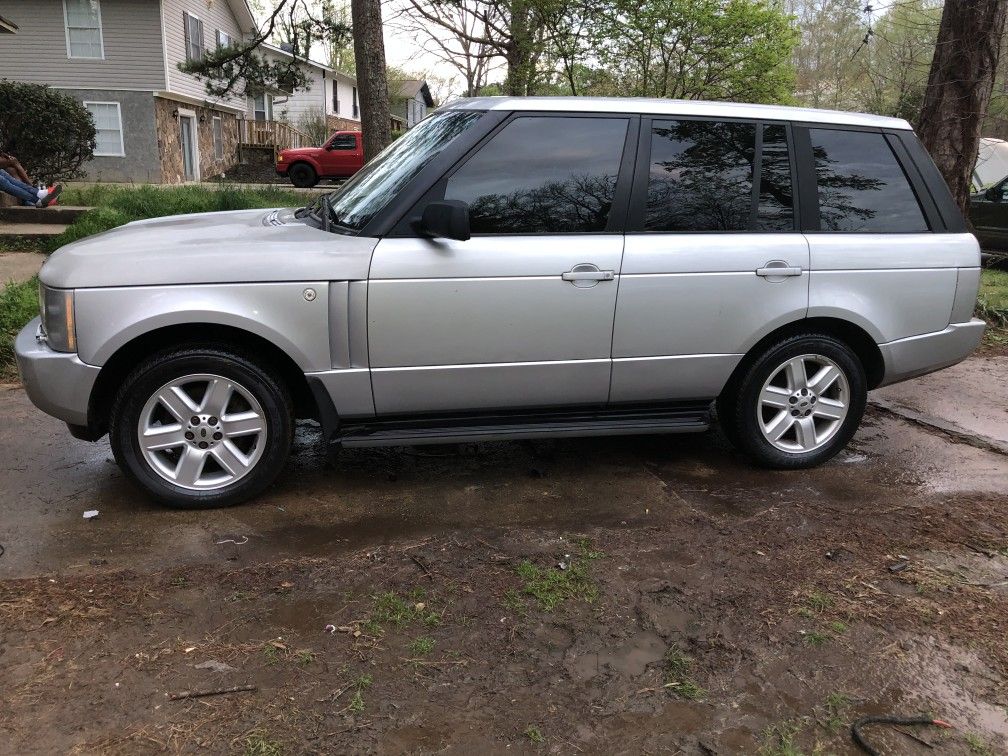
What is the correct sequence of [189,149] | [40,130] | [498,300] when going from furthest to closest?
[189,149]
[40,130]
[498,300]

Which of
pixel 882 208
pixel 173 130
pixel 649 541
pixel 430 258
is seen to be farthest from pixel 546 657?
pixel 173 130

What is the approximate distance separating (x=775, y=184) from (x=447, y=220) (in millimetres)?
1825

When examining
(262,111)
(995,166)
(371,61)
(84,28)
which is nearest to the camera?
(371,61)

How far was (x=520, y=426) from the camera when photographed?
405cm

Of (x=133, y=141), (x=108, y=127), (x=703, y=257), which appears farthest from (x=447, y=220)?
(x=108, y=127)

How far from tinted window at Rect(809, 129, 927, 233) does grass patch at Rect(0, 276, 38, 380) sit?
5.53 meters

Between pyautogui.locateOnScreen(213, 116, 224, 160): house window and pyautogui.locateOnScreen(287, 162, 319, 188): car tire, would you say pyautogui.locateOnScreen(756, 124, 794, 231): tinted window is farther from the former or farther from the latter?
pyautogui.locateOnScreen(213, 116, 224, 160): house window

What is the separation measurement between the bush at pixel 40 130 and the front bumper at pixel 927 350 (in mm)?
17131

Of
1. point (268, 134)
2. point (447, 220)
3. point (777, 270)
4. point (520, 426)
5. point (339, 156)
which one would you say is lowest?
point (520, 426)

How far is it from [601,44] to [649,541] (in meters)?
11.1

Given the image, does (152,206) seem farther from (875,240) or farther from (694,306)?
(875,240)

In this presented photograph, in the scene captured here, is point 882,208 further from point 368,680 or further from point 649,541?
point 368,680

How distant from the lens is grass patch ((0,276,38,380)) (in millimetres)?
6031

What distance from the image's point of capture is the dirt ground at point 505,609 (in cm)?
248
